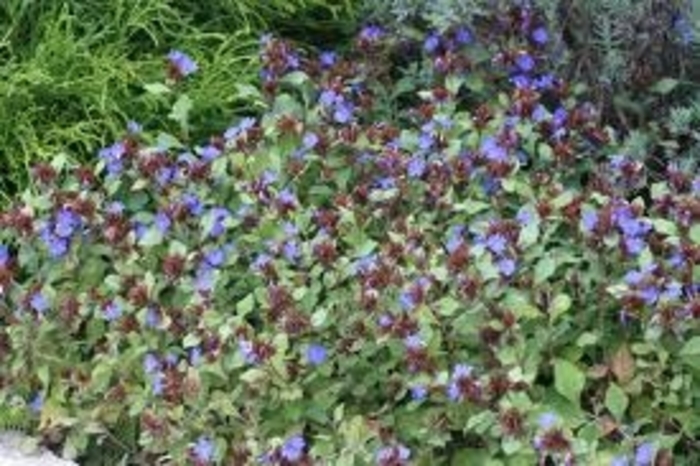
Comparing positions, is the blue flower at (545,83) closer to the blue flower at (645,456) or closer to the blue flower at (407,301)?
the blue flower at (407,301)

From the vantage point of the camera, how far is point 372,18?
4.31 metres

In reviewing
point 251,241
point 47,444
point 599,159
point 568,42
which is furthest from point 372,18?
point 47,444

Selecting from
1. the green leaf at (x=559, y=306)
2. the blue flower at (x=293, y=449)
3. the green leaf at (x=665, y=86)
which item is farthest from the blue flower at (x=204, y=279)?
the green leaf at (x=665, y=86)

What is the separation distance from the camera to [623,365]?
Result: 3.13m

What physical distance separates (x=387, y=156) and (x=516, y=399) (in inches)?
30.7

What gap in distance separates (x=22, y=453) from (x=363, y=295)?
743 mm

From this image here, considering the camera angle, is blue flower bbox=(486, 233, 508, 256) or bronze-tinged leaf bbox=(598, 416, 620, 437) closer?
bronze-tinged leaf bbox=(598, 416, 620, 437)

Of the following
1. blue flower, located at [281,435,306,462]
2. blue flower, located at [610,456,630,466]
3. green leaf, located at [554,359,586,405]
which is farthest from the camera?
green leaf, located at [554,359,586,405]

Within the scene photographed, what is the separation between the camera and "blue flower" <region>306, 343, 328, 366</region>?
312cm

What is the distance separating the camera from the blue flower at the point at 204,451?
3.04 m

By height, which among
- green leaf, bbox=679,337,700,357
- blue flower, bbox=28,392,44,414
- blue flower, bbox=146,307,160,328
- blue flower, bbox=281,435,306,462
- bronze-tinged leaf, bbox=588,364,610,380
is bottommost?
blue flower, bbox=28,392,44,414

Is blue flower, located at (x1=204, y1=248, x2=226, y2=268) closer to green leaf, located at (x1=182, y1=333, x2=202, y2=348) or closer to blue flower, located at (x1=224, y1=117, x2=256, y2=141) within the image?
green leaf, located at (x1=182, y1=333, x2=202, y2=348)

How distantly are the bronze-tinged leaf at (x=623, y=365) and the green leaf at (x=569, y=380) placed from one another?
0.07 meters

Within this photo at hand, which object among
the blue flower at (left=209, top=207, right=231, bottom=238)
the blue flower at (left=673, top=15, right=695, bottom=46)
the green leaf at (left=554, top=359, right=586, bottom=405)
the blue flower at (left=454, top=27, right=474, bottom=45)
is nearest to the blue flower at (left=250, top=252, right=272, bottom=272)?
the blue flower at (left=209, top=207, right=231, bottom=238)
